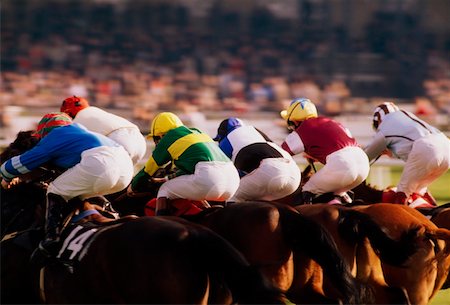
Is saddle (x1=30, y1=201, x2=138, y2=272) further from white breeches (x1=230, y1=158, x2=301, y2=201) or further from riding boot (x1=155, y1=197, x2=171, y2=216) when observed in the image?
white breeches (x1=230, y1=158, x2=301, y2=201)

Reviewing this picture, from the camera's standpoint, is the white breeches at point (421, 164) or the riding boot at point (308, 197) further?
the white breeches at point (421, 164)

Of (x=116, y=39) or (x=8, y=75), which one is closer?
(x=8, y=75)

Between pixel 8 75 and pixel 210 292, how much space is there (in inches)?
707

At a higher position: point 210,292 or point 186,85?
point 210,292

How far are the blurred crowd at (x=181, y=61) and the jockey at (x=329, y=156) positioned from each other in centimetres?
1123

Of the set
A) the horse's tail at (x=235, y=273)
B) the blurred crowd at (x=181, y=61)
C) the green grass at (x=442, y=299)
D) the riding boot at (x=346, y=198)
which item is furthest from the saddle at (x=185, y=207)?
the blurred crowd at (x=181, y=61)

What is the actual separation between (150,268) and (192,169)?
1.85m

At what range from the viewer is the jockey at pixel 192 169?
21.8 ft

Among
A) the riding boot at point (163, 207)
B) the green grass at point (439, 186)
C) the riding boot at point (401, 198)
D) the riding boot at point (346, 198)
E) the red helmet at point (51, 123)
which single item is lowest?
the green grass at point (439, 186)

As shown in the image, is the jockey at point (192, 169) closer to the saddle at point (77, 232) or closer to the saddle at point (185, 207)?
the saddle at point (185, 207)

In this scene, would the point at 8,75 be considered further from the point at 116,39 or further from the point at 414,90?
the point at 414,90

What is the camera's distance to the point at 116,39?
2578 centimetres

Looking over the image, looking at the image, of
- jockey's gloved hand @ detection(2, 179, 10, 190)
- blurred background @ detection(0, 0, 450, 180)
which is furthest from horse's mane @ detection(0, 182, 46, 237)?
blurred background @ detection(0, 0, 450, 180)

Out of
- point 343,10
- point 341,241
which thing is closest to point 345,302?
point 341,241
